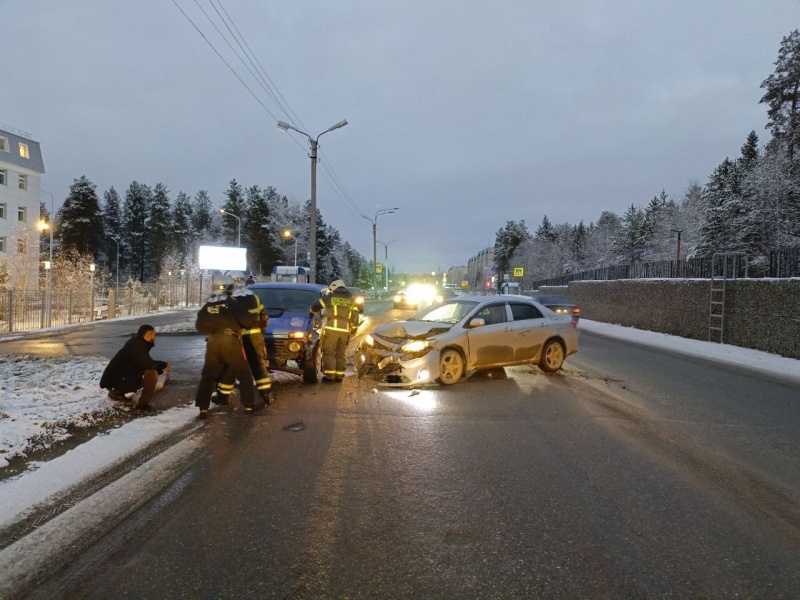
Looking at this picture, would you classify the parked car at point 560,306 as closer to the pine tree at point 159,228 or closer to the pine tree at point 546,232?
the pine tree at point 159,228

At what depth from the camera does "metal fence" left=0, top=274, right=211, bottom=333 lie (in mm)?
22047

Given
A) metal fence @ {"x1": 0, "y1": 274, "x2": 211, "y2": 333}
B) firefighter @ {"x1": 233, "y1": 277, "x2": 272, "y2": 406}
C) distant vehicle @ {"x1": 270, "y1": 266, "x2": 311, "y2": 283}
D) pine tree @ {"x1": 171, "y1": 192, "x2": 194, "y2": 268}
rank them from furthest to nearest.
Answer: pine tree @ {"x1": 171, "y1": 192, "x2": 194, "y2": 268}
distant vehicle @ {"x1": 270, "y1": 266, "x2": 311, "y2": 283}
metal fence @ {"x1": 0, "y1": 274, "x2": 211, "y2": 333}
firefighter @ {"x1": 233, "y1": 277, "x2": 272, "y2": 406}

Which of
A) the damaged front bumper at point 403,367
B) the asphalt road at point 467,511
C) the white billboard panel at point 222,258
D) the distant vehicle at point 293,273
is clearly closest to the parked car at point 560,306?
the damaged front bumper at point 403,367

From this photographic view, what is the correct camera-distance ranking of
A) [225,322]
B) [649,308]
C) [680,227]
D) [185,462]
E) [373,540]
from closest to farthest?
[373,540] → [185,462] → [225,322] → [649,308] → [680,227]

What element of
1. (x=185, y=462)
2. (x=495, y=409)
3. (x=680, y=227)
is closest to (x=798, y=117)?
(x=680, y=227)

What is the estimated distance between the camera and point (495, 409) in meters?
7.98

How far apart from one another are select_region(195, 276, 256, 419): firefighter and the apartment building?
37907 mm

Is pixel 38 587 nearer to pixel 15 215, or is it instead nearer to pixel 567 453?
pixel 567 453

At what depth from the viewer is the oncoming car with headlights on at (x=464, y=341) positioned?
9547mm

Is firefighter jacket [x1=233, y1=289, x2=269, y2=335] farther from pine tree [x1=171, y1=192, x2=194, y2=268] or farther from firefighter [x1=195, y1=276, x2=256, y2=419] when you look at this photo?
pine tree [x1=171, y1=192, x2=194, y2=268]

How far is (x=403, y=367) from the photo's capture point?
948cm

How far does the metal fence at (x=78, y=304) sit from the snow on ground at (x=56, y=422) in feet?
39.5

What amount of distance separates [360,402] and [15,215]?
50662mm

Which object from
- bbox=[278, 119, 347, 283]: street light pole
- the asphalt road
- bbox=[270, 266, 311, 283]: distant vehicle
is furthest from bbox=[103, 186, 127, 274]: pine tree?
the asphalt road
